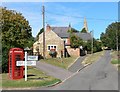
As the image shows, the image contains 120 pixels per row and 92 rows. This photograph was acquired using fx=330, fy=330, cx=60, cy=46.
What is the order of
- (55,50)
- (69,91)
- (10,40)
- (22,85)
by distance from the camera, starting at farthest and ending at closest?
(55,50)
(10,40)
(22,85)
(69,91)

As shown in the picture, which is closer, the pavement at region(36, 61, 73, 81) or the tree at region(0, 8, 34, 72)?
the pavement at region(36, 61, 73, 81)

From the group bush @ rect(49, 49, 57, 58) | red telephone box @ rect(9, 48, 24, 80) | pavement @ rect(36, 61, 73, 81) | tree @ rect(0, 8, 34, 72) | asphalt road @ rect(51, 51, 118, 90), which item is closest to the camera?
asphalt road @ rect(51, 51, 118, 90)

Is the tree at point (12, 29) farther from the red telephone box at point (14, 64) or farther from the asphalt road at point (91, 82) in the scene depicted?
the asphalt road at point (91, 82)

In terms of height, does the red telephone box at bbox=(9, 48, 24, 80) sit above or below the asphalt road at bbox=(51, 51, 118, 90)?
above

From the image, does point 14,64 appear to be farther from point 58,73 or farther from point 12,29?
point 12,29

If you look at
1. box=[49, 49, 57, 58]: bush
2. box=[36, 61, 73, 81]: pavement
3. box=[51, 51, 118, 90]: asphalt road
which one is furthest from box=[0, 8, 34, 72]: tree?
box=[49, 49, 57, 58]: bush

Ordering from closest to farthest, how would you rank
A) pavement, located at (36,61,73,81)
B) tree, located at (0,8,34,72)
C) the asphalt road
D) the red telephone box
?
the asphalt road
the red telephone box
pavement, located at (36,61,73,81)
tree, located at (0,8,34,72)

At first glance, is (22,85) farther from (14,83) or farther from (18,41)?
(18,41)

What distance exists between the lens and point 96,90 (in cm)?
2014

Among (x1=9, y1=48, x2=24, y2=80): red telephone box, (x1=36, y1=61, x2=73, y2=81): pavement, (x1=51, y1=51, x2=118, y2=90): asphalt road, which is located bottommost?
(x1=51, y1=51, x2=118, y2=90): asphalt road

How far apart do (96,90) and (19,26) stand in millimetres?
26220

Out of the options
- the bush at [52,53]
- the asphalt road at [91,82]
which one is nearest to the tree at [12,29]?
the asphalt road at [91,82]

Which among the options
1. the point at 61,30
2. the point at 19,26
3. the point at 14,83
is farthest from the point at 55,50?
the point at 14,83

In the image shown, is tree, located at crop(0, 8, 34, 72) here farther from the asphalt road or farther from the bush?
the bush
